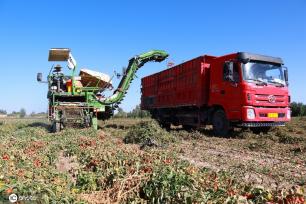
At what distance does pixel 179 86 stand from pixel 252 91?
5107 mm

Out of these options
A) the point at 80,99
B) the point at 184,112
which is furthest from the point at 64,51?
the point at 184,112

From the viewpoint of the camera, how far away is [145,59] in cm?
1942

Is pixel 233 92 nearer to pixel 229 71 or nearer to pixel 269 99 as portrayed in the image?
pixel 229 71

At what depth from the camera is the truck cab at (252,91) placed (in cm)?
1286

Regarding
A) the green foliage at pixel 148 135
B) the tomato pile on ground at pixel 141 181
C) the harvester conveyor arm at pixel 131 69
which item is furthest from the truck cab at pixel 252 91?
the harvester conveyor arm at pixel 131 69

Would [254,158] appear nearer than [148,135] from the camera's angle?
Yes

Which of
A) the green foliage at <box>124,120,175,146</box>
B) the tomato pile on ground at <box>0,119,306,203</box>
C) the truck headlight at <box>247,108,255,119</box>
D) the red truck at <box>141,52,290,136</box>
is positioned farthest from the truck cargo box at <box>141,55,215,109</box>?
the tomato pile on ground at <box>0,119,306,203</box>

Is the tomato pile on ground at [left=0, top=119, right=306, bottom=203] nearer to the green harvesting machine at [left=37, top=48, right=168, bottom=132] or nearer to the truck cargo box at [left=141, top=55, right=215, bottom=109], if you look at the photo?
the truck cargo box at [left=141, top=55, right=215, bottom=109]

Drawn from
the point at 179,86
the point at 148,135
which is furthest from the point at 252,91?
the point at 179,86

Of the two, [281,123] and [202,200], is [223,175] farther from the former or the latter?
[281,123]

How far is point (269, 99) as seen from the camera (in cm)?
1314

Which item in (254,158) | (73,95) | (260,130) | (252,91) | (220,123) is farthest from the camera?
(73,95)

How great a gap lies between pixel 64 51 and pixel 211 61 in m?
6.62

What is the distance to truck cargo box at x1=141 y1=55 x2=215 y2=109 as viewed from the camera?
15266mm
